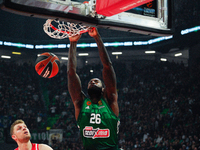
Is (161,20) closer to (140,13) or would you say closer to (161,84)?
(140,13)

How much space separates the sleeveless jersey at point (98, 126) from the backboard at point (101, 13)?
3.53ft

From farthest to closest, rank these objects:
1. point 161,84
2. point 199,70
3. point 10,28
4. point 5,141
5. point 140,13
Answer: point 10,28 → point 161,84 → point 199,70 → point 5,141 → point 140,13

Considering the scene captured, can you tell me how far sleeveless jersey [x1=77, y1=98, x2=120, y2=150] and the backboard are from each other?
1.08 m

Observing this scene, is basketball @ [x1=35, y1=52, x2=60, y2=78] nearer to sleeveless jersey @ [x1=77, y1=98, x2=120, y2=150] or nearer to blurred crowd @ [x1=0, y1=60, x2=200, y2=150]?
sleeveless jersey @ [x1=77, y1=98, x2=120, y2=150]

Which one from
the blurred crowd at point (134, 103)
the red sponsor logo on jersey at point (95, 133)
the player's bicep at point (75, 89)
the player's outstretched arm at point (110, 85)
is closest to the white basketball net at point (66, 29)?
the player's outstretched arm at point (110, 85)

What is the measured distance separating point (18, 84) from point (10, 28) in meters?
4.57

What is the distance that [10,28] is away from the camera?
63.0 feet

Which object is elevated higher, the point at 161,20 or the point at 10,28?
the point at 10,28

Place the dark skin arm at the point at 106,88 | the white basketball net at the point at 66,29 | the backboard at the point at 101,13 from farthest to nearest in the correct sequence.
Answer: the white basketball net at the point at 66,29 < the dark skin arm at the point at 106,88 < the backboard at the point at 101,13

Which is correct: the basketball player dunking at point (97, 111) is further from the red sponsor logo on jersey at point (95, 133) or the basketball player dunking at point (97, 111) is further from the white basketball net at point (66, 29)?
the white basketball net at point (66, 29)

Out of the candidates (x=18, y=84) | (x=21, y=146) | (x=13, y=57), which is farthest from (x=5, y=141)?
(x=21, y=146)

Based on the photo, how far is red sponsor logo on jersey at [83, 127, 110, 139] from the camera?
128 inches

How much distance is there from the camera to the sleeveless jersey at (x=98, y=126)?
326 centimetres

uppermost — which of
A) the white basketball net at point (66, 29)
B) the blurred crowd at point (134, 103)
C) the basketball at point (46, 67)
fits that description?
the white basketball net at point (66, 29)
